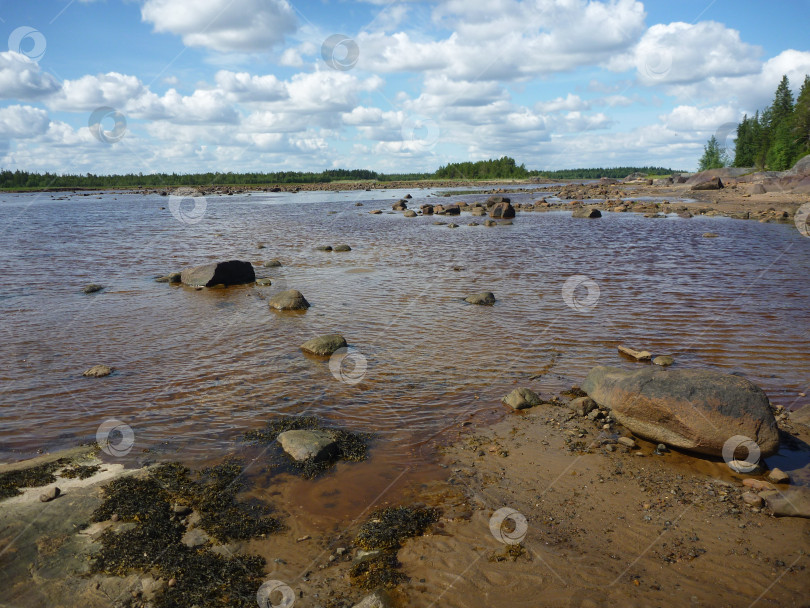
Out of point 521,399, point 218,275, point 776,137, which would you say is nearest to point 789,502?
point 521,399

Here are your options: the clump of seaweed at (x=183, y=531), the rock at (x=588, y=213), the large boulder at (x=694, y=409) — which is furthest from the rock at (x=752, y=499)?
the rock at (x=588, y=213)

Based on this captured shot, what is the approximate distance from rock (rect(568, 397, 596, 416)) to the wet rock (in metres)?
2.72

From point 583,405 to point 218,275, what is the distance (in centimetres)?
1576

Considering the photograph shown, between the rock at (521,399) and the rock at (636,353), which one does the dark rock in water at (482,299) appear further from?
the rock at (521,399)

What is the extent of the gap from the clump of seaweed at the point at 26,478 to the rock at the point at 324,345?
5708 mm

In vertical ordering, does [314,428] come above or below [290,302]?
below

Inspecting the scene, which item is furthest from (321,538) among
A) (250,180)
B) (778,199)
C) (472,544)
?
(250,180)

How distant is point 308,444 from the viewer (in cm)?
769

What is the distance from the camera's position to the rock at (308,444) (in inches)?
298

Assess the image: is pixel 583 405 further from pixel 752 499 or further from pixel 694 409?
pixel 752 499

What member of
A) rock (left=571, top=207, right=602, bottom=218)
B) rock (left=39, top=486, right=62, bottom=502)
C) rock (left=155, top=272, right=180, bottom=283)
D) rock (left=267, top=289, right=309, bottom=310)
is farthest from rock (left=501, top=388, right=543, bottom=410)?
rock (left=571, top=207, right=602, bottom=218)

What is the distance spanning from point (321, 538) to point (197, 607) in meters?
1.49

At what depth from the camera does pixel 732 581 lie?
5.21 meters

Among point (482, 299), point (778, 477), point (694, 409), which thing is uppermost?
point (694, 409)
